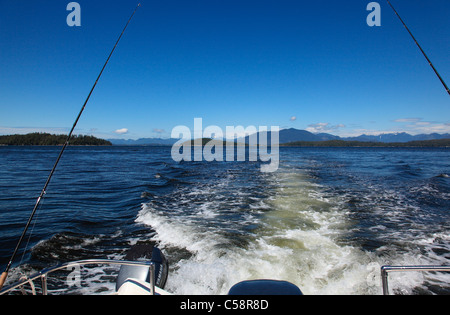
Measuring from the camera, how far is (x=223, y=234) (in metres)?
6.51


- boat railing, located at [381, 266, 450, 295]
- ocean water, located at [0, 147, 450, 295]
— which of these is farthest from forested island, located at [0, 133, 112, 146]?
boat railing, located at [381, 266, 450, 295]

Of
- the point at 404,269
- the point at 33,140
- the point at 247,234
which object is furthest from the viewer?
the point at 33,140

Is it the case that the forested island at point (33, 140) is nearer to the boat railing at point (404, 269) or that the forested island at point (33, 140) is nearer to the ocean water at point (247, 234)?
the ocean water at point (247, 234)

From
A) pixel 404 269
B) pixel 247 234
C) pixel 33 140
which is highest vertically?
pixel 33 140

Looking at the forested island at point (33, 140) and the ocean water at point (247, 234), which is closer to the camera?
the ocean water at point (247, 234)

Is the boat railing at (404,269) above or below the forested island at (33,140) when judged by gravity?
below

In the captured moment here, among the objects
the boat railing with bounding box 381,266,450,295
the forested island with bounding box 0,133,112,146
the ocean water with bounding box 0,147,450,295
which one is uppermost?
the forested island with bounding box 0,133,112,146

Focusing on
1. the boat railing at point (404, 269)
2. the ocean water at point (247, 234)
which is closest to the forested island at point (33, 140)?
the ocean water at point (247, 234)

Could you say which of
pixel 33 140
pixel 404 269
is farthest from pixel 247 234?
pixel 33 140

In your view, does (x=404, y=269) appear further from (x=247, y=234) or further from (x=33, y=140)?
(x=33, y=140)

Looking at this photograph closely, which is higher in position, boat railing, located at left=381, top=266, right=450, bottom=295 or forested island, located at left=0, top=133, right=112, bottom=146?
forested island, located at left=0, top=133, right=112, bottom=146

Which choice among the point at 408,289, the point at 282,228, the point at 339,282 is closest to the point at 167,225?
the point at 282,228

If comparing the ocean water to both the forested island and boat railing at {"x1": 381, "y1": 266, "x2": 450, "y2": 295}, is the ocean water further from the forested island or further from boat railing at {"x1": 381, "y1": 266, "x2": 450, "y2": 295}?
the forested island
